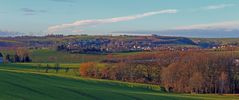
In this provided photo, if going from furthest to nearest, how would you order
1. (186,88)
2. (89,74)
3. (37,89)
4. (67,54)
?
1. (67,54)
2. (89,74)
3. (186,88)
4. (37,89)

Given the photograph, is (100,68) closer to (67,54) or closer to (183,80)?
(183,80)

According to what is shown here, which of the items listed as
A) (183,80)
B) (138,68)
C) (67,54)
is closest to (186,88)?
(183,80)

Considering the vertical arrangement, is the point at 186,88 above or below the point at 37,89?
below

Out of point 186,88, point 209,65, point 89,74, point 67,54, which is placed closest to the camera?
point 186,88

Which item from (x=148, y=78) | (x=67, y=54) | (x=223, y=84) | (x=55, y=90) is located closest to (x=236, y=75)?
(x=223, y=84)

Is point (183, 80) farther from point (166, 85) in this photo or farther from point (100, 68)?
point (100, 68)

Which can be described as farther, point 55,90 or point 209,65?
point 209,65
